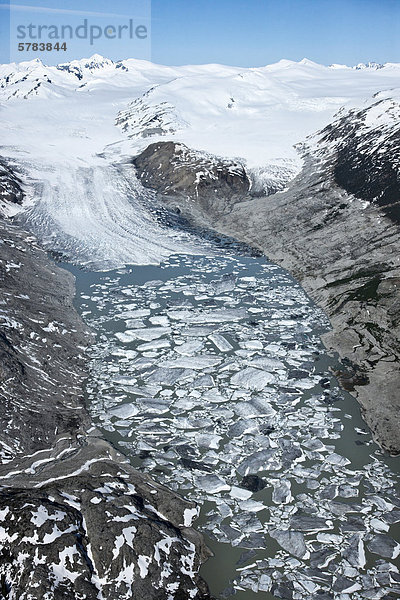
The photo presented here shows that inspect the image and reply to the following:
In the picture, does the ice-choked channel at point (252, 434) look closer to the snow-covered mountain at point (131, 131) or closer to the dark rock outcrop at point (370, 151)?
the snow-covered mountain at point (131, 131)

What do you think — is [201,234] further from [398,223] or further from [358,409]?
[358,409]

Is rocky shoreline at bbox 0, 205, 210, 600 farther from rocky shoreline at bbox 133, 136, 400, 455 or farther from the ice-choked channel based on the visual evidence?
rocky shoreline at bbox 133, 136, 400, 455

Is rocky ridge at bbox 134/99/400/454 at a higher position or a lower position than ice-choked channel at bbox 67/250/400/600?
higher

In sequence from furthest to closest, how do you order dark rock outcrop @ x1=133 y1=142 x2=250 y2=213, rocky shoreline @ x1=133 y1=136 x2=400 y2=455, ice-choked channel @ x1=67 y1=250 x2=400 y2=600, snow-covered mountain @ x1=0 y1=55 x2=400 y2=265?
1. dark rock outcrop @ x1=133 y1=142 x2=250 y2=213
2. snow-covered mountain @ x1=0 y1=55 x2=400 y2=265
3. rocky shoreline @ x1=133 y1=136 x2=400 y2=455
4. ice-choked channel @ x1=67 y1=250 x2=400 y2=600

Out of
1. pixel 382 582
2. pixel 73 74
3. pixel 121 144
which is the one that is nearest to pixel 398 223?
pixel 382 582

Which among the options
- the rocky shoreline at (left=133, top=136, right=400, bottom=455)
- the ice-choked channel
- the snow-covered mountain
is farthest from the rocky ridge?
the snow-covered mountain

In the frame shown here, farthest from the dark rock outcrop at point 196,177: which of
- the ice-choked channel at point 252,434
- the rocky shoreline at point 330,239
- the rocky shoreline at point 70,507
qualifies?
the rocky shoreline at point 70,507

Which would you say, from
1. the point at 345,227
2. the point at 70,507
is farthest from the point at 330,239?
the point at 70,507

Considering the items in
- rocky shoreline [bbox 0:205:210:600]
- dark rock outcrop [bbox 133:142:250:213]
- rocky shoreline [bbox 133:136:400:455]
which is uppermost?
dark rock outcrop [bbox 133:142:250:213]
